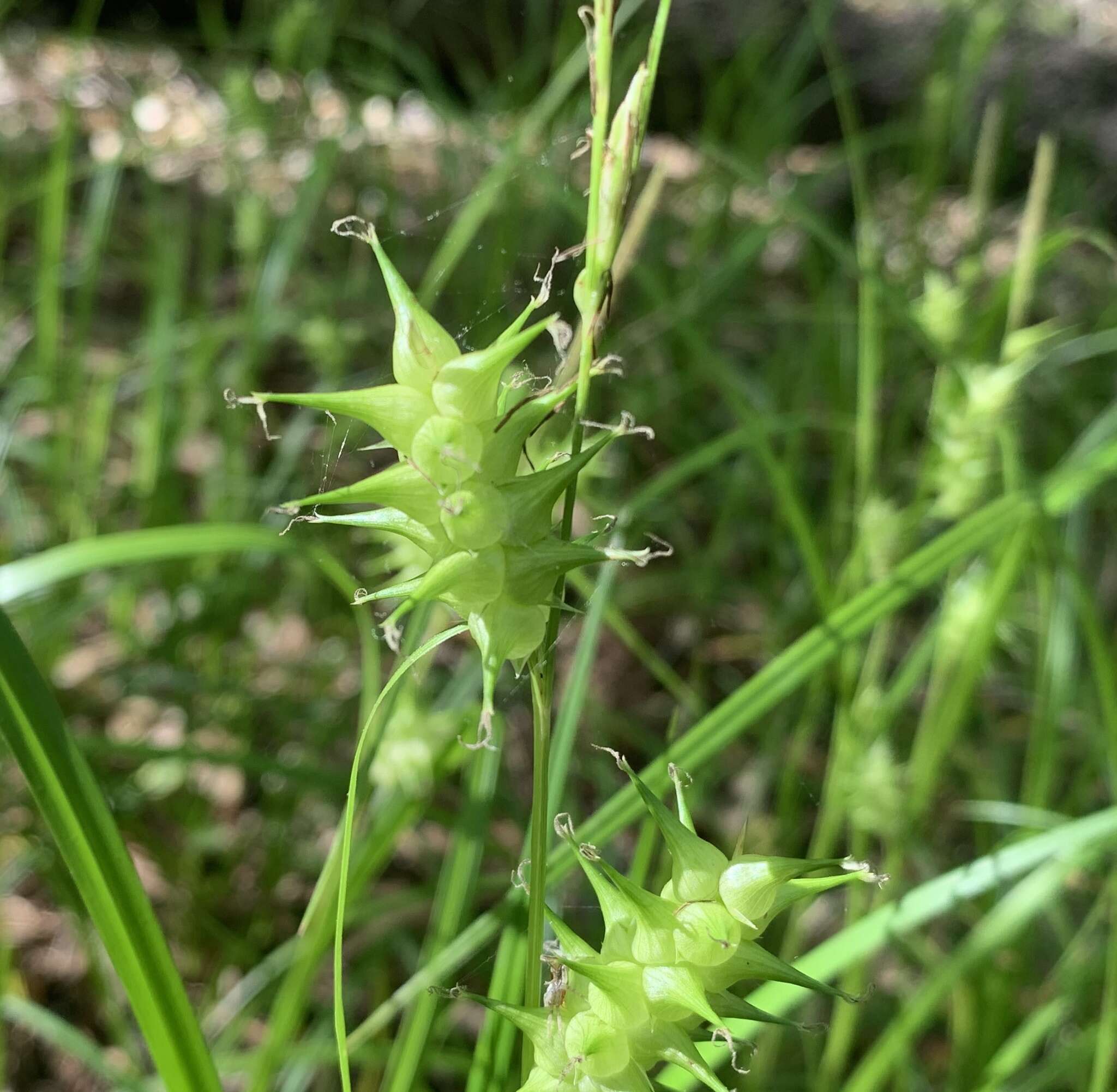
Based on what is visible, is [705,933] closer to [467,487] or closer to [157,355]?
[467,487]

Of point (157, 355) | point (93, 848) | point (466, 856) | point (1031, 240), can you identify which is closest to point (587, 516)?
point (157, 355)

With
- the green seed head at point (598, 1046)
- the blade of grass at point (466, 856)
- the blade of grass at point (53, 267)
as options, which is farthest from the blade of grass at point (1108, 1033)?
the blade of grass at point (53, 267)

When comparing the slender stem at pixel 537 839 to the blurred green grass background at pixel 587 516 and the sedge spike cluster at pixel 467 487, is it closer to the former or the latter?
the sedge spike cluster at pixel 467 487

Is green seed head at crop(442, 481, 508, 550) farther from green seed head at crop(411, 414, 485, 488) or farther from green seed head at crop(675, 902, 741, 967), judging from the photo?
green seed head at crop(675, 902, 741, 967)

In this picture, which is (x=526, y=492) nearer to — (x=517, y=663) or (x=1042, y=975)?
(x=517, y=663)

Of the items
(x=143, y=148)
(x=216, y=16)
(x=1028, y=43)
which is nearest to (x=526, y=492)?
(x=143, y=148)

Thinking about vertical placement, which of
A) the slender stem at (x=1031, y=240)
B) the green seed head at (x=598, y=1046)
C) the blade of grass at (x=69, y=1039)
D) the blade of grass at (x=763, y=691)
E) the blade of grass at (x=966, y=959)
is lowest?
the blade of grass at (x=69, y=1039)

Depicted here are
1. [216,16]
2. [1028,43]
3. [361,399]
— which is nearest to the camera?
[361,399]
